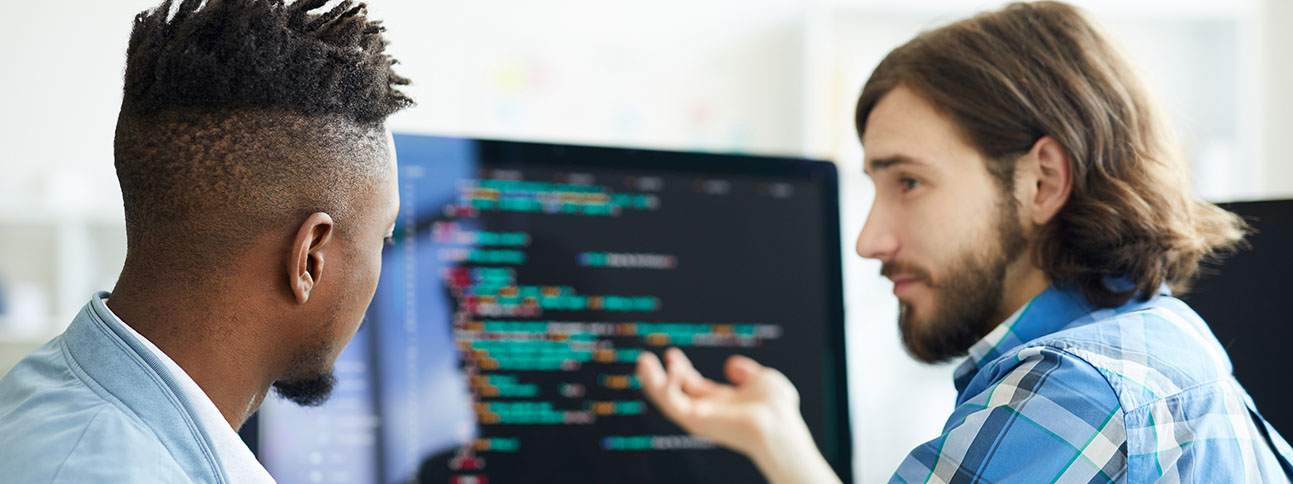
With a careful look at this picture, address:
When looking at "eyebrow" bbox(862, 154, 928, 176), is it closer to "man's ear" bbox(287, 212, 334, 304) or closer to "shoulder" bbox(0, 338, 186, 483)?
"man's ear" bbox(287, 212, 334, 304)

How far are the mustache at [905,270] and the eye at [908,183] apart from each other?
8 cm

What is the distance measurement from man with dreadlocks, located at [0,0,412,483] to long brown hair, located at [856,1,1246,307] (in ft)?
2.19

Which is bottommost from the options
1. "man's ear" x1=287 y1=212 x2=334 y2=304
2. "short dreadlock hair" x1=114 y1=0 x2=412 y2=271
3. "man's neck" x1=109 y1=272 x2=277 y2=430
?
"man's neck" x1=109 y1=272 x2=277 y2=430

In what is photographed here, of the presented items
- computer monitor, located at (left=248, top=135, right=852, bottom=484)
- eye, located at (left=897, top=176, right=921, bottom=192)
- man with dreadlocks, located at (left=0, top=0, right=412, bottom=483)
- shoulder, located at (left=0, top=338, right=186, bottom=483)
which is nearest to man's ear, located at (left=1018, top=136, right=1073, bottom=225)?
eye, located at (left=897, top=176, right=921, bottom=192)

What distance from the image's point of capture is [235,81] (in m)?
0.66

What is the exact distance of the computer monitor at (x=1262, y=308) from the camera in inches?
42.4

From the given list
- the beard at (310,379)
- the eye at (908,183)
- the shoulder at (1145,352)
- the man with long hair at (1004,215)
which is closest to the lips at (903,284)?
the man with long hair at (1004,215)

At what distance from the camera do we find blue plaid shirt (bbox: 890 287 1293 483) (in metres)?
0.77

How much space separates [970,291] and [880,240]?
0.11m

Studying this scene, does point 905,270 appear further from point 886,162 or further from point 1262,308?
point 1262,308

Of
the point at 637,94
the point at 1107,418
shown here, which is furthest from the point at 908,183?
the point at 637,94

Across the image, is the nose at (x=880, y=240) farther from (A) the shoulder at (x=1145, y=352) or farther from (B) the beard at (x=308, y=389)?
(B) the beard at (x=308, y=389)

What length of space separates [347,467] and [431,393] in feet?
0.35

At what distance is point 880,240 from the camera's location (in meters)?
1.13
